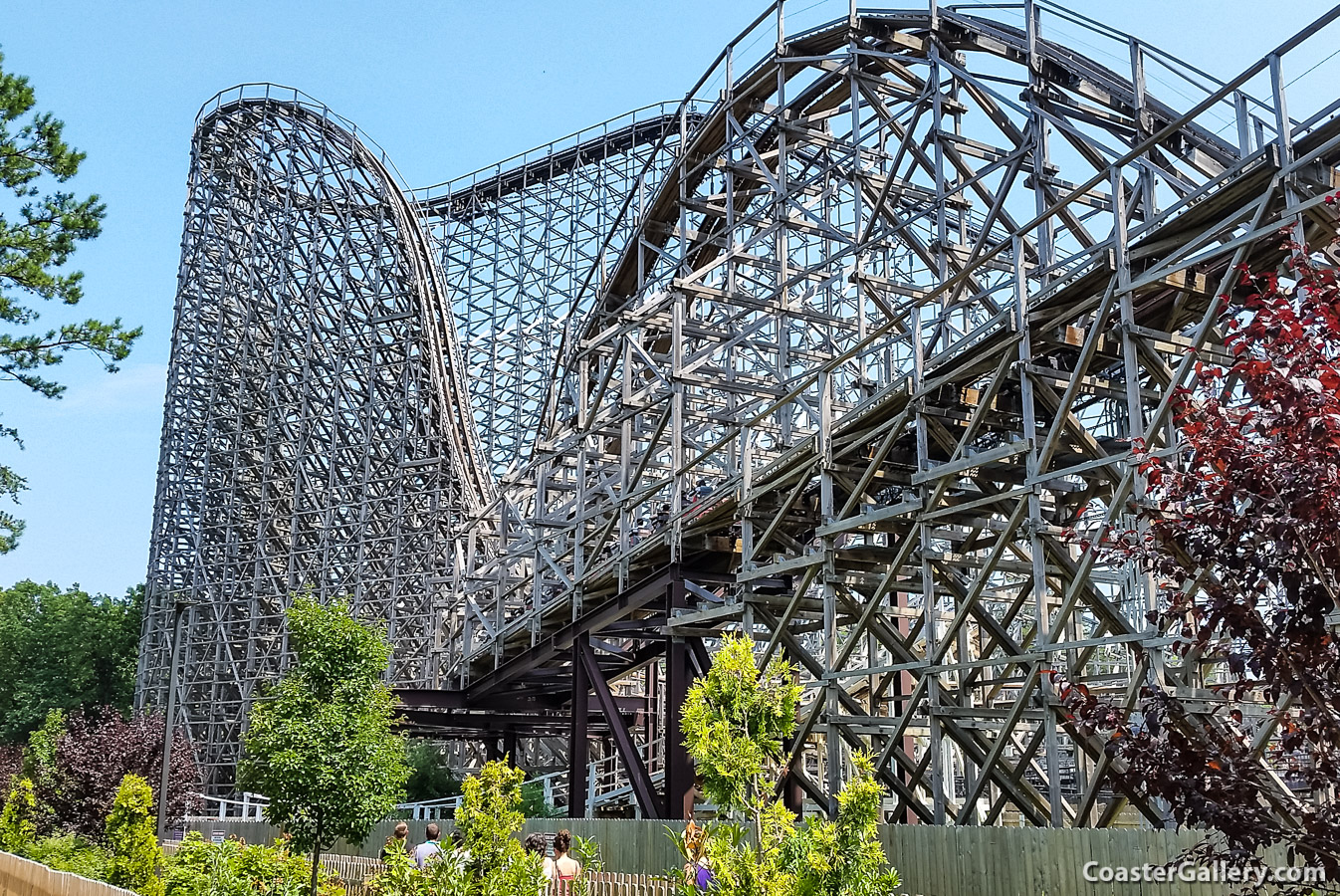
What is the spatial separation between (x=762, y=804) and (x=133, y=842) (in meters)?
8.75

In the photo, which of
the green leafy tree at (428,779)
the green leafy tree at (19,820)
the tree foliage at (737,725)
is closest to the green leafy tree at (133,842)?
the green leafy tree at (19,820)

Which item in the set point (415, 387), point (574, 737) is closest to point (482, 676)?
point (574, 737)

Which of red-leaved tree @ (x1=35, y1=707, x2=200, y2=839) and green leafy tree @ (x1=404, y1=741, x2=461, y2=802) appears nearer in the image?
red-leaved tree @ (x1=35, y1=707, x2=200, y2=839)

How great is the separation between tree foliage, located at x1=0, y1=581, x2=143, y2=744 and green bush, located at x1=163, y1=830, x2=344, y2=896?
34390 mm

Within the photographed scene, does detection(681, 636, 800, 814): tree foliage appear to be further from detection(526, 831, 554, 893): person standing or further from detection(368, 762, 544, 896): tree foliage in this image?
detection(526, 831, 554, 893): person standing

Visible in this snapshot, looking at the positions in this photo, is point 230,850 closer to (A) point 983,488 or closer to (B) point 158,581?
(A) point 983,488

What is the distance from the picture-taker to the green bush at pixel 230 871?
9.30 meters

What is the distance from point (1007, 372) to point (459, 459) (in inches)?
642

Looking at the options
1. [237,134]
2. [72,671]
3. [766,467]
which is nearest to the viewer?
[766,467]

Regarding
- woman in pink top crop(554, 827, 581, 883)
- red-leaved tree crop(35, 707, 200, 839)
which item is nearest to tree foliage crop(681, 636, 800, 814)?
woman in pink top crop(554, 827, 581, 883)

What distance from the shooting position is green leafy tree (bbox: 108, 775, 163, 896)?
1280cm

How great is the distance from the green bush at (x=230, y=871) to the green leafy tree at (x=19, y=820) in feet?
29.8

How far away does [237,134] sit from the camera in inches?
1168

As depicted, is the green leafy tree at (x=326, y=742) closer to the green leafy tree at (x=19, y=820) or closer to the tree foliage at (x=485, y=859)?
the tree foliage at (x=485, y=859)
